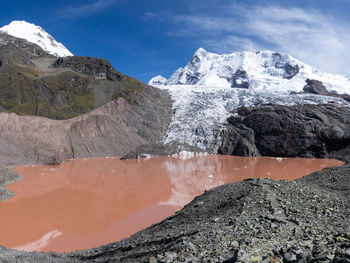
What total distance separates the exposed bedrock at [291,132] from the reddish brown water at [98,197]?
1043 cm

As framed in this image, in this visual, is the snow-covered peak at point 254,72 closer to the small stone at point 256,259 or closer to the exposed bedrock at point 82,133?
A: the exposed bedrock at point 82,133

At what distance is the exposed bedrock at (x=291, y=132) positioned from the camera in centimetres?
4297

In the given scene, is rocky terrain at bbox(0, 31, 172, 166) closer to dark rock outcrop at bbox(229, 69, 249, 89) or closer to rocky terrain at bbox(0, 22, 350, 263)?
rocky terrain at bbox(0, 22, 350, 263)

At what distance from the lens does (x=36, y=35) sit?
173875 mm

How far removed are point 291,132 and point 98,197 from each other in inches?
1372

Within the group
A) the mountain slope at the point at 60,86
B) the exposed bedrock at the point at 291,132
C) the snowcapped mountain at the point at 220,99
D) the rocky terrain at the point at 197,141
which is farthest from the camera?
the mountain slope at the point at 60,86

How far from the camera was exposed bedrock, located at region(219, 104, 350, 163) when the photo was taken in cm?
4297

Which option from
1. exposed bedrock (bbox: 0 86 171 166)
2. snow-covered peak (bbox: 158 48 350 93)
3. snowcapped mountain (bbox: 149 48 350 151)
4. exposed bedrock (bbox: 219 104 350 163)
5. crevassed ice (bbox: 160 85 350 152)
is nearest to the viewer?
exposed bedrock (bbox: 0 86 171 166)

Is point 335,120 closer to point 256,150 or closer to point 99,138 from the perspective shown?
point 256,150

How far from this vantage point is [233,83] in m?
152

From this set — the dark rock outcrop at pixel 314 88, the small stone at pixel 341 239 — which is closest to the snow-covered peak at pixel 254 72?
the dark rock outcrop at pixel 314 88

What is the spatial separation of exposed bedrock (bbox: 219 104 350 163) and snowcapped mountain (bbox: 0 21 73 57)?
146m

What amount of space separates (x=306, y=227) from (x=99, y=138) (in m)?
37.8

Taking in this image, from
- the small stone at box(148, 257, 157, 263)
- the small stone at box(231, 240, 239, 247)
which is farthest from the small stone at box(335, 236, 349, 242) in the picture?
the small stone at box(148, 257, 157, 263)
